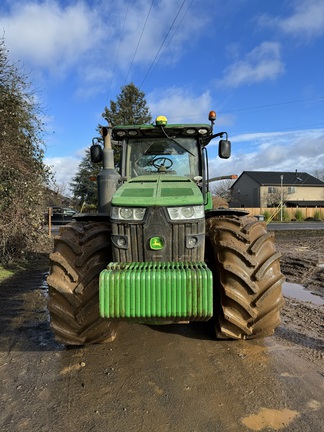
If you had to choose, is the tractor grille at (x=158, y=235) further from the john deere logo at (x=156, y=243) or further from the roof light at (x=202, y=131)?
the roof light at (x=202, y=131)

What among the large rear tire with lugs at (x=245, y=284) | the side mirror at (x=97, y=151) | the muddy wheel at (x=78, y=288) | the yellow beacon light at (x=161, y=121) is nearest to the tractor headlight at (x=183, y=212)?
the large rear tire with lugs at (x=245, y=284)

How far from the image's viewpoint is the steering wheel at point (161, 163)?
16.7ft

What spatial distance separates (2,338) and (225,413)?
3.06m

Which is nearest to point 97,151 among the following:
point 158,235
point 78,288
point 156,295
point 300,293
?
point 158,235

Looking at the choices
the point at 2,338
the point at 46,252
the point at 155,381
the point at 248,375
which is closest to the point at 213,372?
the point at 248,375

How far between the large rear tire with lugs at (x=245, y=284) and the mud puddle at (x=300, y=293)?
2739 mm

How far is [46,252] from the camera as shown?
36.0ft

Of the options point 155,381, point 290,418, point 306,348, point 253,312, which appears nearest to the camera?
point 290,418

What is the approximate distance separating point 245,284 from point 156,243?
0.97m

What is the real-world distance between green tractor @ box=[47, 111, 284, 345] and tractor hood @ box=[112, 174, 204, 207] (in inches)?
0.4

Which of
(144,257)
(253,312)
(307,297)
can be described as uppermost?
(144,257)

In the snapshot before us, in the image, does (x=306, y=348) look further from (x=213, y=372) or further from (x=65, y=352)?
(x=65, y=352)

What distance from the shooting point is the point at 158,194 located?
3631 mm

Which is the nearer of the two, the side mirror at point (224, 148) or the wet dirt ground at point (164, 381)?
the wet dirt ground at point (164, 381)
